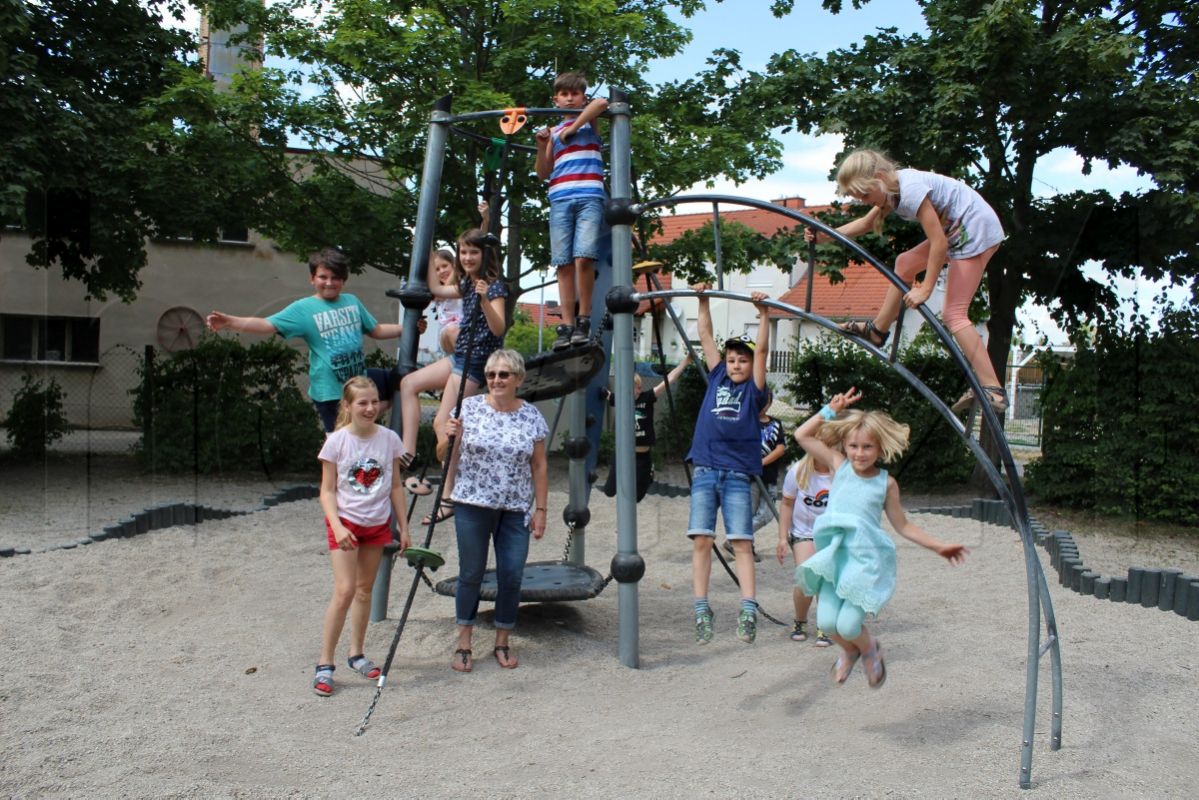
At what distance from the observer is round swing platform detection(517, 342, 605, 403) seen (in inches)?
205

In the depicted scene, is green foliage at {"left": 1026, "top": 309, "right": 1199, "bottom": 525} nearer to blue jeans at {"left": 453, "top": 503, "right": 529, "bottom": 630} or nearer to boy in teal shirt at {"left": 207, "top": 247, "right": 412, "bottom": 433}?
blue jeans at {"left": 453, "top": 503, "right": 529, "bottom": 630}

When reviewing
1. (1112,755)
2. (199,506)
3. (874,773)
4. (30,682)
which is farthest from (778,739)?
(199,506)

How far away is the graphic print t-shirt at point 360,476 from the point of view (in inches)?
169

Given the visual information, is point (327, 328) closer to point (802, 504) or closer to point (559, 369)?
point (559, 369)

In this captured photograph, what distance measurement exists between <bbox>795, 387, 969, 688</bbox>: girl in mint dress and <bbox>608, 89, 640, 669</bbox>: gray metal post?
122 cm

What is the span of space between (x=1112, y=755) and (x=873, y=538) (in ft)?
4.15

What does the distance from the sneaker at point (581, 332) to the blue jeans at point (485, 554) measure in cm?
102

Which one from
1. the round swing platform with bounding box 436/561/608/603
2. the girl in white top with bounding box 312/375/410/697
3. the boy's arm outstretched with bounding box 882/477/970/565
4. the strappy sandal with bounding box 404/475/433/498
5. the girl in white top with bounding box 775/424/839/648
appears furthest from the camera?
the round swing platform with bounding box 436/561/608/603

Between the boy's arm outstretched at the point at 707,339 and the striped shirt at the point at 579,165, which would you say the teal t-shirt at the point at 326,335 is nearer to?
the striped shirt at the point at 579,165

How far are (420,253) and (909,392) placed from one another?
25.6 feet

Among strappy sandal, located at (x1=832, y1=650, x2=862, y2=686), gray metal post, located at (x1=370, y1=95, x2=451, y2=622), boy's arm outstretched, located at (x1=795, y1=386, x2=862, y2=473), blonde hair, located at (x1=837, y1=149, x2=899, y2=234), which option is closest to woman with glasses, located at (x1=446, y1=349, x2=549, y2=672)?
gray metal post, located at (x1=370, y1=95, x2=451, y2=622)

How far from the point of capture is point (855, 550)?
378cm

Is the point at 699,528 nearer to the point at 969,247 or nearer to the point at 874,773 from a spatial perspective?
the point at 874,773

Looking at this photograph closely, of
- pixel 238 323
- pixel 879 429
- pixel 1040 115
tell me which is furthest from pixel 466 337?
pixel 1040 115
